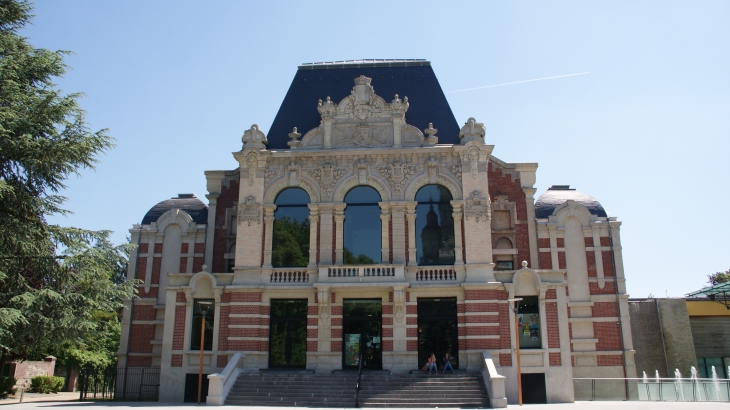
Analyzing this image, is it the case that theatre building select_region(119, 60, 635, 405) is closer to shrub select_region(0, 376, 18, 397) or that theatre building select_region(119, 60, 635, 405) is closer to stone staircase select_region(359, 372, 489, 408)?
stone staircase select_region(359, 372, 489, 408)

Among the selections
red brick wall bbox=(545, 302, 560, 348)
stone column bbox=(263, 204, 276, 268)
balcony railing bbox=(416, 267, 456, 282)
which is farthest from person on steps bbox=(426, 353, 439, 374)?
stone column bbox=(263, 204, 276, 268)

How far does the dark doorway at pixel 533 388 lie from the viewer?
25.3m

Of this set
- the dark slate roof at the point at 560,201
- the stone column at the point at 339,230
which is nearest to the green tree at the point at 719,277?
the dark slate roof at the point at 560,201

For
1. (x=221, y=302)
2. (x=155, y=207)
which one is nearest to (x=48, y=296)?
(x=221, y=302)

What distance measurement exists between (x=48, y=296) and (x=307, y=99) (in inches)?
629

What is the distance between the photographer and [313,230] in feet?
92.8

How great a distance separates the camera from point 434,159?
2847cm

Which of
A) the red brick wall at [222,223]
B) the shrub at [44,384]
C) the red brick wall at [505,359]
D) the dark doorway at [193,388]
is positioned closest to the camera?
the red brick wall at [505,359]

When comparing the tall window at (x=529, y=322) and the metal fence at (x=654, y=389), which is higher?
the tall window at (x=529, y=322)

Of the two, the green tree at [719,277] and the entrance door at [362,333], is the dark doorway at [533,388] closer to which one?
the entrance door at [362,333]

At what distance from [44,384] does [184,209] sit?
1295 cm

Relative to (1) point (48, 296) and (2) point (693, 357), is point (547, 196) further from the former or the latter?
(1) point (48, 296)

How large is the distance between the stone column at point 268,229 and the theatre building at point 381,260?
7 centimetres

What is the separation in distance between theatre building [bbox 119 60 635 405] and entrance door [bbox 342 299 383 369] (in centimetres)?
6
